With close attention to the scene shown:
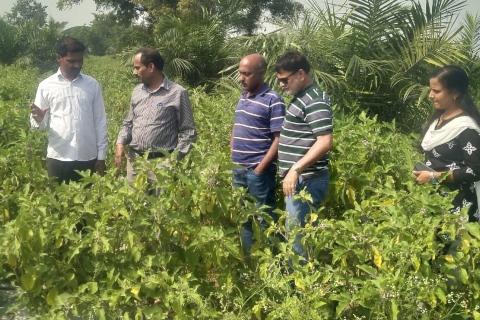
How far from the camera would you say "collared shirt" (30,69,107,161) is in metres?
4.29

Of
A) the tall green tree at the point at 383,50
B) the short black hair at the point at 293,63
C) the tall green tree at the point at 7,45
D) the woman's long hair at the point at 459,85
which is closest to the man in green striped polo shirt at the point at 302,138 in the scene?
the short black hair at the point at 293,63

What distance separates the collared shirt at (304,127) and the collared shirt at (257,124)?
302 mm

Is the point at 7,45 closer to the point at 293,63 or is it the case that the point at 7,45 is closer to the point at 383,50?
the point at 383,50

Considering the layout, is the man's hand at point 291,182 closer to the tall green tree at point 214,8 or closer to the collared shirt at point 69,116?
the collared shirt at point 69,116

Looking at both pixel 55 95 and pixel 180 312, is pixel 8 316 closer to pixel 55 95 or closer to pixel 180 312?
pixel 180 312

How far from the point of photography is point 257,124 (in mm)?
3963

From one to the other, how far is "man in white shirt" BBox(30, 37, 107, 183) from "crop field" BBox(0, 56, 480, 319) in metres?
1.10

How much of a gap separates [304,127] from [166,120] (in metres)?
1.06

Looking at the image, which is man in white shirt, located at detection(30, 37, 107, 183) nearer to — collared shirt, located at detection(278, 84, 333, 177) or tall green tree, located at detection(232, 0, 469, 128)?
collared shirt, located at detection(278, 84, 333, 177)

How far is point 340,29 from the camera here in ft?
26.6

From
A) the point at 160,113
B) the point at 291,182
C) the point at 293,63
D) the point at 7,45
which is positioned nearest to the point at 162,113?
the point at 160,113

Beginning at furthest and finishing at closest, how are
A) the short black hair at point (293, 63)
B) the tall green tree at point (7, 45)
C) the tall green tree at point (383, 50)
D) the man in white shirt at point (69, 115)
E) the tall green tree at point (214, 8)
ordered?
the tall green tree at point (7, 45) < the tall green tree at point (214, 8) < the tall green tree at point (383, 50) < the man in white shirt at point (69, 115) < the short black hair at point (293, 63)

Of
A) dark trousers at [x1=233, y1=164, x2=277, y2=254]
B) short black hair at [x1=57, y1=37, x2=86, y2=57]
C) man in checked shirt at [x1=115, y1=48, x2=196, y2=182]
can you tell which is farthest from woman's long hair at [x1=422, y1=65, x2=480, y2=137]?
short black hair at [x1=57, y1=37, x2=86, y2=57]

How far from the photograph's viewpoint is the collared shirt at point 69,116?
169 inches
